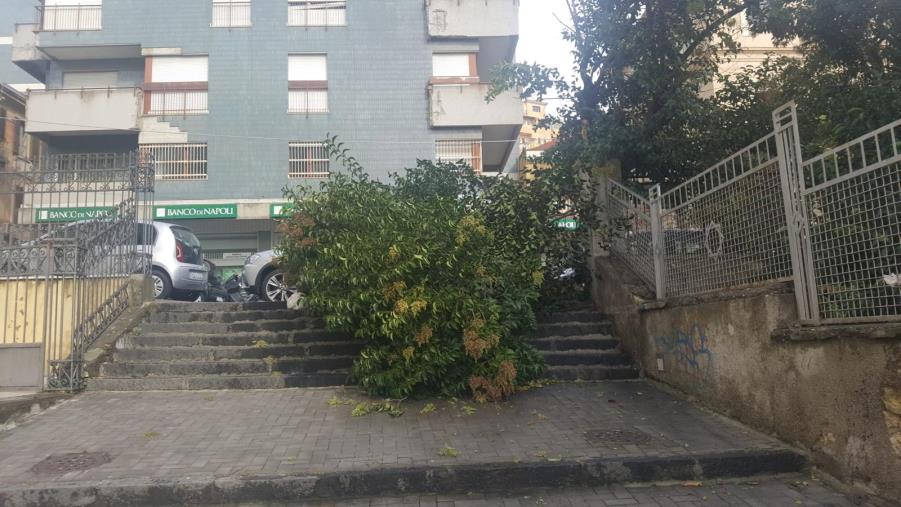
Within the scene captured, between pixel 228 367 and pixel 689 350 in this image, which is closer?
pixel 689 350

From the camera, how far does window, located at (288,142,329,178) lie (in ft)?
70.9

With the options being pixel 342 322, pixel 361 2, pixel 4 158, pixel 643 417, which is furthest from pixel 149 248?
pixel 4 158

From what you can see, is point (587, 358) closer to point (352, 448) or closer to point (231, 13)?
point (352, 448)

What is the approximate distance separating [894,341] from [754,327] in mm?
1361

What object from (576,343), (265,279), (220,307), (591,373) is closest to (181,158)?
(265,279)

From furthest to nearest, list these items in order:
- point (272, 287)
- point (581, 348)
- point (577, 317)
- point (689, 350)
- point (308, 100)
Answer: point (308, 100)
point (272, 287)
point (577, 317)
point (581, 348)
point (689, 350)

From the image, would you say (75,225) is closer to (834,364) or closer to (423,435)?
(423,435)

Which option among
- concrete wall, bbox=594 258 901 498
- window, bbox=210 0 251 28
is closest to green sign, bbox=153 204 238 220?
window, bbox=210 0 251 28

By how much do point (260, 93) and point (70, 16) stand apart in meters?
7.81

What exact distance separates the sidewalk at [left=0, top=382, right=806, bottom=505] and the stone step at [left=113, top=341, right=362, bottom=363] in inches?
37.6

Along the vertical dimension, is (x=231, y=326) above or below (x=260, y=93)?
below

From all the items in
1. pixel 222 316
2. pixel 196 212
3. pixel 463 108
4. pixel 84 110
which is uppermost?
pixel 84 110

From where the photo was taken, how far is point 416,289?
20.1ft

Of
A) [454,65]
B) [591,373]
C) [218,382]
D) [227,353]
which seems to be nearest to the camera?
[218,382]
